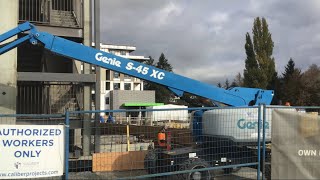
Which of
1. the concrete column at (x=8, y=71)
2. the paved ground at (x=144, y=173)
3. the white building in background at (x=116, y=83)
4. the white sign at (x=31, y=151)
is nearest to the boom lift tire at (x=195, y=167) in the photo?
the paved ground at (x=144, y=173)

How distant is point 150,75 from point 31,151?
4.42 meters

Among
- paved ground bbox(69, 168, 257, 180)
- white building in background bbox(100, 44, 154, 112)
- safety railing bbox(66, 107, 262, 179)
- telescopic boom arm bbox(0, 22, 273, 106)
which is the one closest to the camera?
safety railing bbox(66, 107, 262, 179)

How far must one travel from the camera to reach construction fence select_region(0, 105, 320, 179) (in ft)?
24.1

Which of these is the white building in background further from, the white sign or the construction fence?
the white sign

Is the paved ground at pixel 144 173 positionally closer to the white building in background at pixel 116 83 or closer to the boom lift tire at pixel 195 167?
the boom lift tire at pixel 195 167

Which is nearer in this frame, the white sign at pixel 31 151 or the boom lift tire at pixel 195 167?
the white sign at pixel 31 151

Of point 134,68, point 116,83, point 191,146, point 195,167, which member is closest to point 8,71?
point 134,68

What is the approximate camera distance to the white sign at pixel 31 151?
23.4ft

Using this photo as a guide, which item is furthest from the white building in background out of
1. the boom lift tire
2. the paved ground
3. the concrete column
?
the boom lift tire

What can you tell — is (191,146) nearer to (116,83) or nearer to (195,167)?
(195,167)

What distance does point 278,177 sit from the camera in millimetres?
9023

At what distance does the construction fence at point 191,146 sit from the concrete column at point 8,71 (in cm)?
209

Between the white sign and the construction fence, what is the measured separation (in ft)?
0.05

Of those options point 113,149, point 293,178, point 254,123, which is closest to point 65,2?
point 113,149
